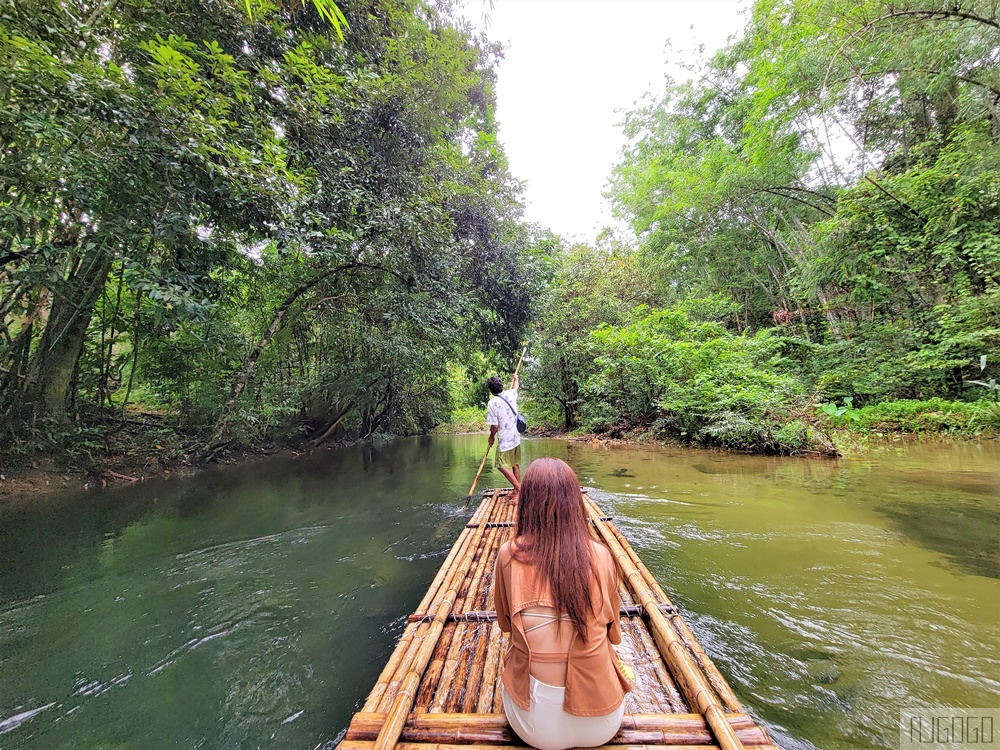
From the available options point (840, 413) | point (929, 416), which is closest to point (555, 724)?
point (840, 413)

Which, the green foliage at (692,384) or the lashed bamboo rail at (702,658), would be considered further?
the green foliage at (692,384)

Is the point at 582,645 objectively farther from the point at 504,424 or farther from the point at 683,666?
the point at 504,424

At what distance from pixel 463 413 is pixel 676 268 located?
59.1ft

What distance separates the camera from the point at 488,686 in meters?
1.62

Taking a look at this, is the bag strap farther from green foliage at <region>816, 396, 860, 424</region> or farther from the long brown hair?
green foliage at <region>816, 396, 860, 424</region>

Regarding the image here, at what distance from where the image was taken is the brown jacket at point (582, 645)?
1.15 meters

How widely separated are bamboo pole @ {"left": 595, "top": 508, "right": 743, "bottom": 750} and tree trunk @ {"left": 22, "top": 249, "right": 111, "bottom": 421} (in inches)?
333

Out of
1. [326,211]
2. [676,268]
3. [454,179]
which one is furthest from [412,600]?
[676,268]

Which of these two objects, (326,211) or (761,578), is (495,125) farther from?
(761,578)

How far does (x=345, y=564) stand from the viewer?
12.5 ft

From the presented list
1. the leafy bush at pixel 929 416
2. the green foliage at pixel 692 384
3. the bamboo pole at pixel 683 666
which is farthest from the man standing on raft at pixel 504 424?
the leafy bush at pixel 929 416

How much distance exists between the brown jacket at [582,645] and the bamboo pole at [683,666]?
314mm

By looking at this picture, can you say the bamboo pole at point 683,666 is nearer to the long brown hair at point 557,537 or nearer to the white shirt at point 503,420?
the long brown hair at point 557,537

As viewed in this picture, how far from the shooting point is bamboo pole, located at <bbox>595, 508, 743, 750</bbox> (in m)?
1.23
